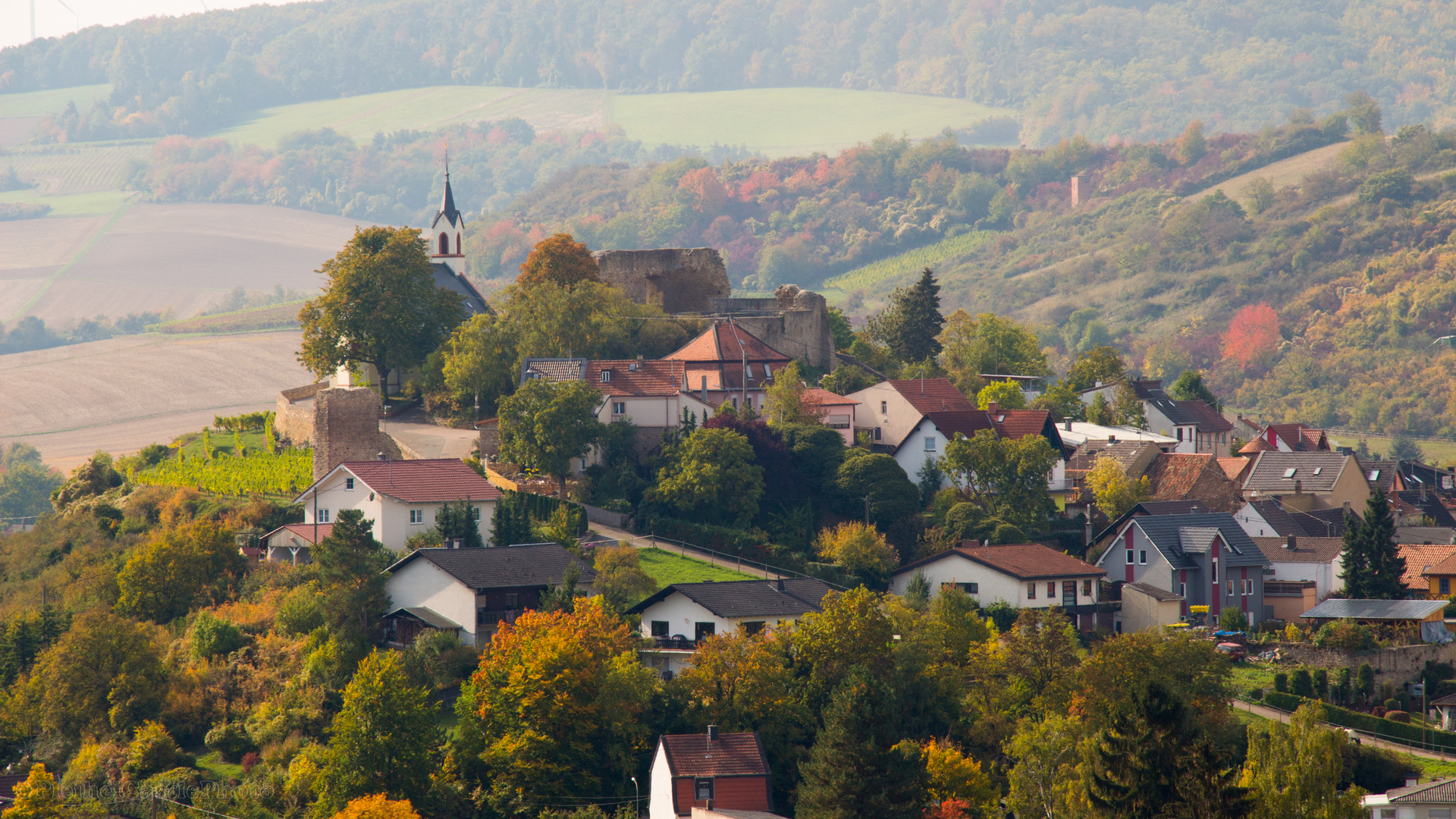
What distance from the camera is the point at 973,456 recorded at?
243 ft

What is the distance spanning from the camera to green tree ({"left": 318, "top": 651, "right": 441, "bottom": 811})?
5047 centimetres

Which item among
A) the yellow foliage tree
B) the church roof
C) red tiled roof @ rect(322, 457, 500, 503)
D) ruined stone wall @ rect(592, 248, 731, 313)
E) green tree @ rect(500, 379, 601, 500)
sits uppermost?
the church roof

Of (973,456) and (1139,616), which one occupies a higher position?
(973,456)

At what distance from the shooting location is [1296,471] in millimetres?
86625

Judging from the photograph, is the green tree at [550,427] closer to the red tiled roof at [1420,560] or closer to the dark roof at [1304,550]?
the dark roof at [1304,550]

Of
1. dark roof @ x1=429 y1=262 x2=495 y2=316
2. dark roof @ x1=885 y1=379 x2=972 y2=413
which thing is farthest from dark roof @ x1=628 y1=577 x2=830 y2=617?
dark roof @ x1=429 y1=262 x2=495 y2=316

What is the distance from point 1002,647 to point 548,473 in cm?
2111

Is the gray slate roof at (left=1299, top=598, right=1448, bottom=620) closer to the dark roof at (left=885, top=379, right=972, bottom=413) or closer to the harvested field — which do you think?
the dark roof at (left=885, top=379, right=972, bottom=413)

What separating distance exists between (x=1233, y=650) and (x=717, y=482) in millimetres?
20635

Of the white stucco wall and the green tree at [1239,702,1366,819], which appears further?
the white stucco wall

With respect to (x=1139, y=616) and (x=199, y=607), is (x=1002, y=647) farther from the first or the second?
(x=199, y=607)

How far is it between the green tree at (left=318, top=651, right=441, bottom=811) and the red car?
3034 cm

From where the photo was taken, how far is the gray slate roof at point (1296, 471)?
281 ft

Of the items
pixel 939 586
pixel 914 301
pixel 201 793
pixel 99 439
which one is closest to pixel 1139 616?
pixel 939 586
